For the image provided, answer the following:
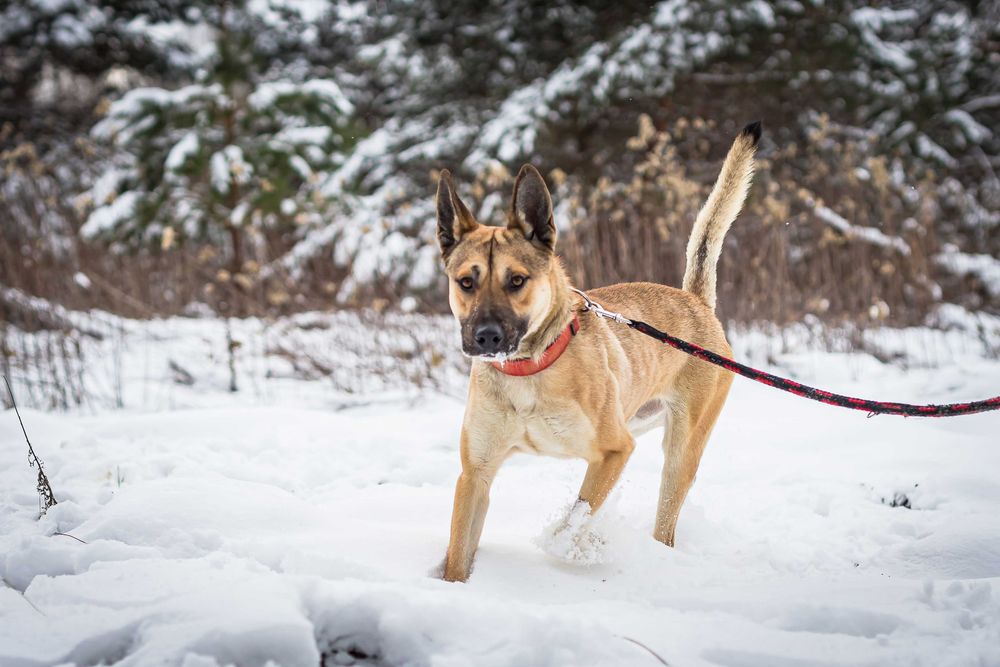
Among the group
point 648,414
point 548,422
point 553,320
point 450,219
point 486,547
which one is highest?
point 450,219

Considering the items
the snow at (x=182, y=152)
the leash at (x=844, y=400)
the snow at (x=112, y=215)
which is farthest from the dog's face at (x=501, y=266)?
the snow at (x=112, y=215)

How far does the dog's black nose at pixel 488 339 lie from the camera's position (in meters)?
2.65

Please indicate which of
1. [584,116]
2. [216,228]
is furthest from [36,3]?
[584,116]

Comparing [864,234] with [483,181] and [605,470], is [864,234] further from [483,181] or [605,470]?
[605,470]

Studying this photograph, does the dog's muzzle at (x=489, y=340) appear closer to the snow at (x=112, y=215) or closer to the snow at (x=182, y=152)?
the snow at (x=182, y=152)

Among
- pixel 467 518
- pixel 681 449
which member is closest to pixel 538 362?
pixel 467 518

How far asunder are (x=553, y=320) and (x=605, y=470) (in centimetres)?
68

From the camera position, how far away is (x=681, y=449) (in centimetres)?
350

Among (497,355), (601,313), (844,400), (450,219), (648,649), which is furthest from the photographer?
(450,219)

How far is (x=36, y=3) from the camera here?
16.4m

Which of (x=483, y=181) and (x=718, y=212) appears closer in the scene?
(x=718, y=212)

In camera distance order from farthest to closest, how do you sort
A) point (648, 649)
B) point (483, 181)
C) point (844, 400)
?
point (483, 181), point (844, 400), point (648, 649)

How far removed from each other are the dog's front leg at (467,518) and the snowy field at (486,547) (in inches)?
3.7

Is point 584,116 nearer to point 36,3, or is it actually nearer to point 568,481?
point 568,481
